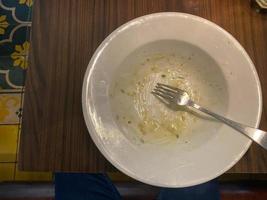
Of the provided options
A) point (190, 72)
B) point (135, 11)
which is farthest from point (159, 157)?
point (135, 11)

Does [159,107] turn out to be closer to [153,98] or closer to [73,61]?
[153,98]

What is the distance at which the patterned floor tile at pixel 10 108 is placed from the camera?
1172 mm

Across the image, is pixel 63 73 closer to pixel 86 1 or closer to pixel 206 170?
pixel 86 1

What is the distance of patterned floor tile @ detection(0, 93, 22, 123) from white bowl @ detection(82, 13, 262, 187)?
681 mm

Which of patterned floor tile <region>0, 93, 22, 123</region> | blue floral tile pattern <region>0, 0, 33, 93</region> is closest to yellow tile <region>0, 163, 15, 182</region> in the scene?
patterned floor tile <region>0, 93, 22, 123</region>

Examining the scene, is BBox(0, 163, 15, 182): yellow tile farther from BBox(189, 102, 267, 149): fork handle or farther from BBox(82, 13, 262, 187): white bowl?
BBox(189, 102, 267, 149): fork handle

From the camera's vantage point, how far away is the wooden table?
61 cm

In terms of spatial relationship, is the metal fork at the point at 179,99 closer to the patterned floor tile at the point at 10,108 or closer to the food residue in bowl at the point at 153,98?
the food residue in bowl at the point at 153,98

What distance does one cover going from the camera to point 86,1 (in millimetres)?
675

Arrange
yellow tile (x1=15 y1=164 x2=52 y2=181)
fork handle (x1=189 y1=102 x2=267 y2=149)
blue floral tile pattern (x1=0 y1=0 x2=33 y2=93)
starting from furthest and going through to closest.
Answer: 1. blue floral tile pattern (x1=0 y1=0 x2=33 y2=93)
2. yellow tile (x1=15 y1=164 x2=52 y2=181)
3. fork handle (x1=189 y1=102 x2=267 y2=149)

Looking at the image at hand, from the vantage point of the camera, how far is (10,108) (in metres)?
1.19

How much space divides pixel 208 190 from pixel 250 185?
0.10m

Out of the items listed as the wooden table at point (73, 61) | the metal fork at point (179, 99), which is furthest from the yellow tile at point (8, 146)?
the metal fork at point (179, 99)

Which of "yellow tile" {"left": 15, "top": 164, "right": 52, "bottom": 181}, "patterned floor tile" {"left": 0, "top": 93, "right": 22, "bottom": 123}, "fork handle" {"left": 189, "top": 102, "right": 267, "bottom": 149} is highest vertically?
"fork handle" {"left": 189, "top": 102, "right": 267, "bottom": 149}
